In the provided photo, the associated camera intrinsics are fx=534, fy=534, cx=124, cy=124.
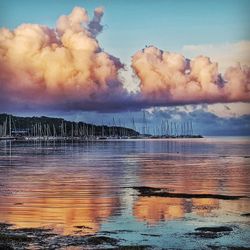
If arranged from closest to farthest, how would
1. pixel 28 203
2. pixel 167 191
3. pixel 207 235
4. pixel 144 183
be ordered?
pixel 207 235 < pixel 28 203 < pixel 167 191 < pixel 144 183

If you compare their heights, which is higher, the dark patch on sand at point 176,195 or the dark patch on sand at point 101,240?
the dark patch on sand at point 101,240

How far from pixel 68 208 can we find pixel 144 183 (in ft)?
48.0

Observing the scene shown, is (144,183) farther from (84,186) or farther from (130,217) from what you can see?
(130,217)

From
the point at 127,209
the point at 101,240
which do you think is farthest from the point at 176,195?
the point at 101,240

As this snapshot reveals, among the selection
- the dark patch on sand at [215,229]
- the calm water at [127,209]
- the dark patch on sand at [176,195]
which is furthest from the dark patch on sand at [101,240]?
the dark patch on sand at [176,195]

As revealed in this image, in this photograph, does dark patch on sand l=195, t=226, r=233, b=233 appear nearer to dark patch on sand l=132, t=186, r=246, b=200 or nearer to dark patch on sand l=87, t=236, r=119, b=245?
dark patch on sand l=87, t=236, r=119, b=245

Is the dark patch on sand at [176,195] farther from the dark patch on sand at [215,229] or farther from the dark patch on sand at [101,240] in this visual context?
the dark patch on sand at [101,240]

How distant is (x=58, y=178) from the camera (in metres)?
43.2

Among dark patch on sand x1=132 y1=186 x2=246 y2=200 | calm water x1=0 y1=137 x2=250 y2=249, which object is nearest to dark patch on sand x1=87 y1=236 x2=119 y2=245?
calm water x1=0 y1=137 x2=250 y2=249

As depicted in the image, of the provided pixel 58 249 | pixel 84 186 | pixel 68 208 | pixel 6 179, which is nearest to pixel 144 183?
pixel 84 186

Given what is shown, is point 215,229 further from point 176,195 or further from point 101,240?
point 176,195

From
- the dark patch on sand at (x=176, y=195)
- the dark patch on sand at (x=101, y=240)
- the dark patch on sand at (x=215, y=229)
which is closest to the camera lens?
the dark patch on sand at (x=101, y=240)

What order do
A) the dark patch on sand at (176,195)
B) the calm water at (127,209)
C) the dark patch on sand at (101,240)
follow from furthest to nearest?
1. the dark patch on sand at (176,195)
2. the calm water at (127,209)
3. the dark patch on sand at (101,240)

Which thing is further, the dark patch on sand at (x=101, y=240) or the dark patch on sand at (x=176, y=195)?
the dark patch on sand at (x=176, y=195)
